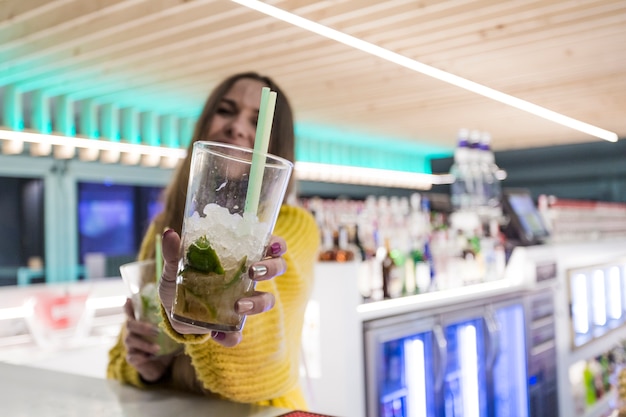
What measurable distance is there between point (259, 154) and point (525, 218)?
4025 mm

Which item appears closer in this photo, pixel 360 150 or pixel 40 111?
pixel 40 111

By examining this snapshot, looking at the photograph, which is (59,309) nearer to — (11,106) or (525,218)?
(11,106)

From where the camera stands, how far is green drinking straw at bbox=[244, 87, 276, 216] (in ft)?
2.62

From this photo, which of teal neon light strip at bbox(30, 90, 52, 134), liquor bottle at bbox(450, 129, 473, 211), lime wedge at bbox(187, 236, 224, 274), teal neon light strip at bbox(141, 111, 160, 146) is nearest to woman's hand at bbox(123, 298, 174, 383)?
lime wedge at bbox(187, 236, 224, 274)

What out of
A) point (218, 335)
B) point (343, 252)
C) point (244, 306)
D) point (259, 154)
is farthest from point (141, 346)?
point (343, 252)

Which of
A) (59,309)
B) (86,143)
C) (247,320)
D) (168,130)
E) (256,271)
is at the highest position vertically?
(168,130)

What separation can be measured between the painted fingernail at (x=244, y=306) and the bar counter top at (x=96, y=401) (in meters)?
0.26

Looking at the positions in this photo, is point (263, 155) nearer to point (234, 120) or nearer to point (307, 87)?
point (234, 120)

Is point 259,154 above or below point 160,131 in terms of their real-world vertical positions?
below

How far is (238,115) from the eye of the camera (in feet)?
5.00

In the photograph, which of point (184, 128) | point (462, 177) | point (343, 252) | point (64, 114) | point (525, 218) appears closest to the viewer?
point (343, 252)

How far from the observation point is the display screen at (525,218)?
435cm

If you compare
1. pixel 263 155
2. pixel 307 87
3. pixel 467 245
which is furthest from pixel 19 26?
pixel 263 155

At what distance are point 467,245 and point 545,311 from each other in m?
0.85
